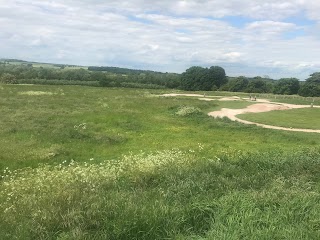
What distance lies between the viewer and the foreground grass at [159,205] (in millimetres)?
6422

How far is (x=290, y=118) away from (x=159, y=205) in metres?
20.9

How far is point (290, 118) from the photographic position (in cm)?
2630

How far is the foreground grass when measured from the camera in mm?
6422

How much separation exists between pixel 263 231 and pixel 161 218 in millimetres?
1728

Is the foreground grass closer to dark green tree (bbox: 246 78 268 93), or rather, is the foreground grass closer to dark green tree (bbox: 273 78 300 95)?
dark green tree (bbox: 273 78 300 95)

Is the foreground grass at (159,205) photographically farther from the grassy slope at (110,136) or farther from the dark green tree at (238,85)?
the dark green tree at (238,85)

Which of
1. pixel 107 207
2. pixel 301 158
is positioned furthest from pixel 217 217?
pixel 301 158

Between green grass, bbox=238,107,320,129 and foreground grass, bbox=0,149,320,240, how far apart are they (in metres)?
13.7

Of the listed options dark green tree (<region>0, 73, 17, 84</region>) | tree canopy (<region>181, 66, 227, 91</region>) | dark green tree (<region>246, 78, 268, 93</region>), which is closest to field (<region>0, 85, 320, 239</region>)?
dark green tree (<region>0, 73, 17, 84</region>)

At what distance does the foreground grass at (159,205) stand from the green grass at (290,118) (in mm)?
13666

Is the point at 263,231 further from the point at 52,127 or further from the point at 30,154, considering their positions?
the point at 52,127

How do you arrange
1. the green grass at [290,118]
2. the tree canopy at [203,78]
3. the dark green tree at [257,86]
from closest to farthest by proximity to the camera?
1. the green grass at [290,118]
2. the dark green tree at [257,86]
3. the tree canopy at [203,78]

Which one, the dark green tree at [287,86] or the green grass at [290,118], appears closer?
the green grass at [290,118]

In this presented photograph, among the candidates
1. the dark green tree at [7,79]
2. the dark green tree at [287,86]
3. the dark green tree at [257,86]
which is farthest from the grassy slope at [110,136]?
the dark green tree at [257,86]
